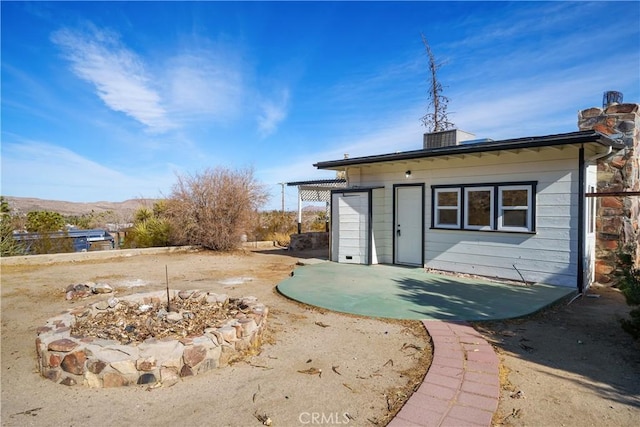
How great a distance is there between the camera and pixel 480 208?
7.19 meters

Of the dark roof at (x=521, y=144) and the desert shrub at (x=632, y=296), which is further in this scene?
the dark roof at (x=521, y=144)

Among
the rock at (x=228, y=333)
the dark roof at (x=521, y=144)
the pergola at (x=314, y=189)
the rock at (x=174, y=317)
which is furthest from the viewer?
the pergola at (x=314, y=189)

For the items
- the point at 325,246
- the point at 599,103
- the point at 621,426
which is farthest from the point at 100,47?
the point at 599,103

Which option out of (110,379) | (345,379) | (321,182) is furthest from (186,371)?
(321,182)

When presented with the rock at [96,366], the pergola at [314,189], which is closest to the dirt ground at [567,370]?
the rock at [96,366]

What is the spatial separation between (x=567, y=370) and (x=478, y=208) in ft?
15.0

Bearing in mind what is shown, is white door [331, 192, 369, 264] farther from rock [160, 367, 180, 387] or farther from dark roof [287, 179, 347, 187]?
rock [160, 367, 180, 387]

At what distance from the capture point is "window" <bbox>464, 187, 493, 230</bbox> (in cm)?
702

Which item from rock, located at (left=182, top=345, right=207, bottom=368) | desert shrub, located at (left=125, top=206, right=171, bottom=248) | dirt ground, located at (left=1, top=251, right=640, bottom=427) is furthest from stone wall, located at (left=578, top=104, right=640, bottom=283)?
desert shrub, located at (left=125, top=206, right=171, bottom=248)

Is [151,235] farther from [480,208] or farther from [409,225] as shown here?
[480,208]

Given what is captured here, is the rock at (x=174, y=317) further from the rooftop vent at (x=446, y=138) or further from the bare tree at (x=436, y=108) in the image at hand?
the bare tree at (x=436, y=108)

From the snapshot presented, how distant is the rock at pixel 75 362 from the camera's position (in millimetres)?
2881

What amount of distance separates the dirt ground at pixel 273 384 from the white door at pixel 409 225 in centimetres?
407

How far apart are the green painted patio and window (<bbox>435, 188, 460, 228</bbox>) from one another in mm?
1233
